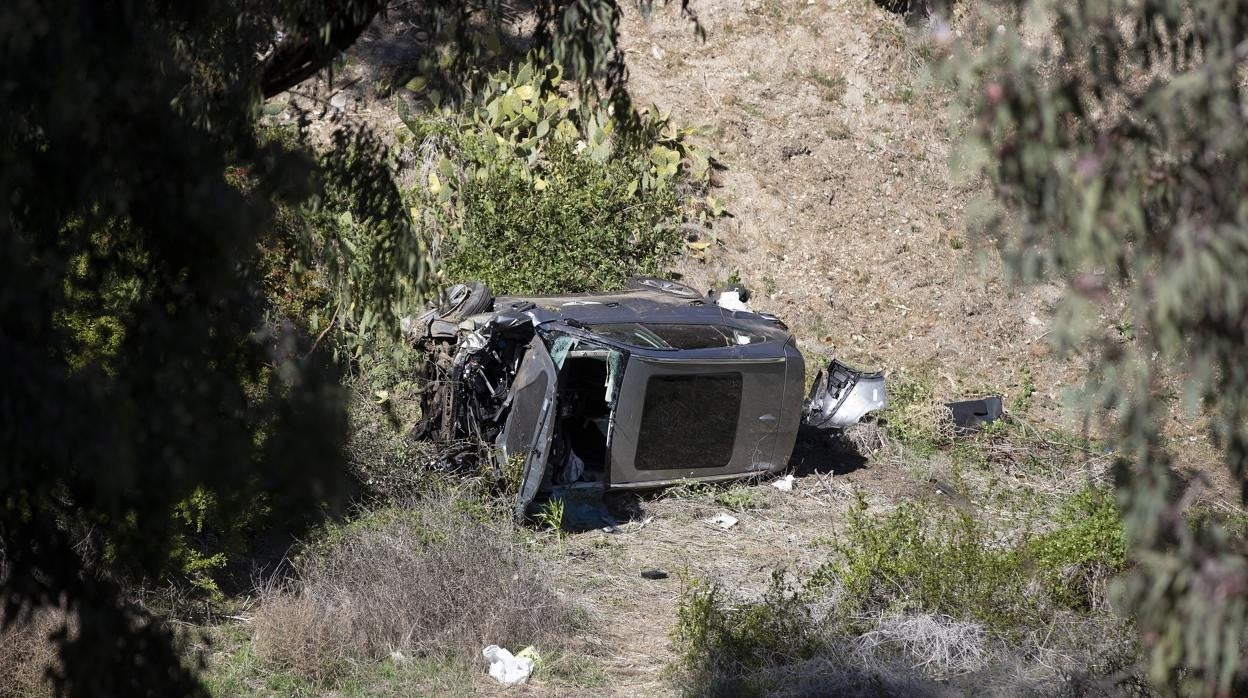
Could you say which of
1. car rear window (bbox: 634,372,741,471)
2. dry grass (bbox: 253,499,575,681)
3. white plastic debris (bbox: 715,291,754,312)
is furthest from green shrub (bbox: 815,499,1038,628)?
white plastic debris (bbox: 715,291,754,312)

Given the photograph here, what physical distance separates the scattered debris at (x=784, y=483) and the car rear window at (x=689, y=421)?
0.74 meters

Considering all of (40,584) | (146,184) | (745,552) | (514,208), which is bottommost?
(745,552)

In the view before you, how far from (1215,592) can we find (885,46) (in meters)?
17.2

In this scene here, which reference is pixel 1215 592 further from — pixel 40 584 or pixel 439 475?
pixel 439 475

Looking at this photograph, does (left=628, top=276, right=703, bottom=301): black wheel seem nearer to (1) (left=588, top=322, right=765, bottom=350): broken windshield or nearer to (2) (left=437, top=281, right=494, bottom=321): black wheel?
(1) (left=588, top=322, right=765, bottom=350): broken windshield

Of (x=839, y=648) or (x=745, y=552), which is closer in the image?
(x=839, y=648)

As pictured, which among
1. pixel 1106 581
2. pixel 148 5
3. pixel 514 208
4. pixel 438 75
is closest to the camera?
pixel 148 5

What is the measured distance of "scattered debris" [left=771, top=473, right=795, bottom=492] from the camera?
34.7ft

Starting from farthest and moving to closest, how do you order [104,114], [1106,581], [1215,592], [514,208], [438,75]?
[514,208]
[1106,581]
[438,75]
[104,114]
[1215,592]

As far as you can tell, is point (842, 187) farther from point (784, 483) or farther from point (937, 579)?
point (937, 579)

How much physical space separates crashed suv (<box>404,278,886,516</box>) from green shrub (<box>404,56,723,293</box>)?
259cm

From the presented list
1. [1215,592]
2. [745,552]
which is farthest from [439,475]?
[1215,592]

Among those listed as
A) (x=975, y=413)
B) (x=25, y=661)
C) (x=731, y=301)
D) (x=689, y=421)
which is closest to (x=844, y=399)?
(x=731, y=301)

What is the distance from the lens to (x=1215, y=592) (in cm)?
224
